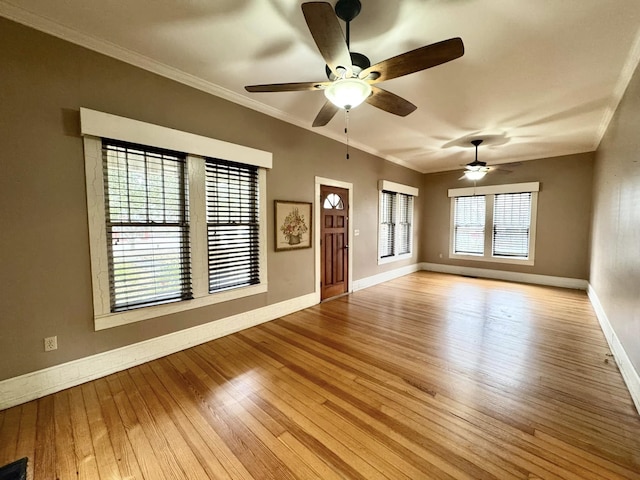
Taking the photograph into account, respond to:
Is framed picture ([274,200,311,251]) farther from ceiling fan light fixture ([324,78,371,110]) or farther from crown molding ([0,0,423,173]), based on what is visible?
ceiling fan light fixture ([324,78,371,110])

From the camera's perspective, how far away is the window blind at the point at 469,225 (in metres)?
6.61

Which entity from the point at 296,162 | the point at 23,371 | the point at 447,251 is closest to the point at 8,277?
the point at 23,371

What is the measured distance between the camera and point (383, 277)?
6059 millimetres

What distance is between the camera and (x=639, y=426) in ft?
5.80

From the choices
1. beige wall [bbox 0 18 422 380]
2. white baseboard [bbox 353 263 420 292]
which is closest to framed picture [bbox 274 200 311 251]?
beige wall [bbox 0 18 422 380]

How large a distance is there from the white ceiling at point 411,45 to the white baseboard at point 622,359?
2.65 metres

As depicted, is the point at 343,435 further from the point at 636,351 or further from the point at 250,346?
the point at 636,351

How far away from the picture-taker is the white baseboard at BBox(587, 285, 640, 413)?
2.00m

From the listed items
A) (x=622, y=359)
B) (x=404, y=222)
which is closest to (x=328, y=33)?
(x=622, y=359)

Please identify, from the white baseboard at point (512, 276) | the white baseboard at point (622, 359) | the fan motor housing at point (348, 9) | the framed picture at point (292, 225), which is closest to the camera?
the fan motor housing at point (348, 9)

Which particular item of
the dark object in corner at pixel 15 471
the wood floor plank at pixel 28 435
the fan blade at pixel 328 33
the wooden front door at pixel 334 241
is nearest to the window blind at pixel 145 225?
the wood floor plank at pixel 28 435

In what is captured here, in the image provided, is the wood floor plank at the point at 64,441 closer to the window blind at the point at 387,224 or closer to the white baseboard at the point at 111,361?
the white baseboard at the point at 111,361

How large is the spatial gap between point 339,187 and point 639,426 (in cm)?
413

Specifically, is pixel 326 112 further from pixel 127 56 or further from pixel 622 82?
pixel 622 82
